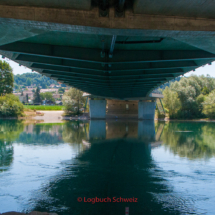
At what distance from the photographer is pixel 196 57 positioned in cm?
1402

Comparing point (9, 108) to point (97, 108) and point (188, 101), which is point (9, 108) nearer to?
point (97, 108)

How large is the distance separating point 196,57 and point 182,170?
7005 millimetres

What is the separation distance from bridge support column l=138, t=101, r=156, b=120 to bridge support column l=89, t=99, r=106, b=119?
9864mm

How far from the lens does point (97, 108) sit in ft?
210

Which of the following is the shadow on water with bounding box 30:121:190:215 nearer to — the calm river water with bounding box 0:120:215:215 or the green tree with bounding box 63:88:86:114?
the calm river water with bounding box 0:120:215:215

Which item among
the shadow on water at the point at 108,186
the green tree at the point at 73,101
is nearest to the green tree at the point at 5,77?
the green tree at the point at 73,101

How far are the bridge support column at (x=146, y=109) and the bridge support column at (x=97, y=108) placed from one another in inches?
388

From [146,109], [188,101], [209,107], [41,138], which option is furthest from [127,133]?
[188,101]

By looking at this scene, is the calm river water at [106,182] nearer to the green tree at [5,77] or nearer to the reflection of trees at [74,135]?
the reflection of trees at [74,135]

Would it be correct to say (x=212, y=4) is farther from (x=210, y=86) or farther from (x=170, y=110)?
(x=210, y=86)

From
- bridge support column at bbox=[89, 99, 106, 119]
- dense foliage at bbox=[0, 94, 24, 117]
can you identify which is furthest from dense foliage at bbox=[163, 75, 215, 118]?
dense foliage at bbox=[0, 94, 24, 117]

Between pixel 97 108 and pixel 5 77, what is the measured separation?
3754 centimetres

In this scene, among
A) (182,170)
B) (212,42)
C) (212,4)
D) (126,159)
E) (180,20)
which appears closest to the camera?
A: (212,4)

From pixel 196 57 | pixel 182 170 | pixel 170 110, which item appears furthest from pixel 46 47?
pixel 170 110
